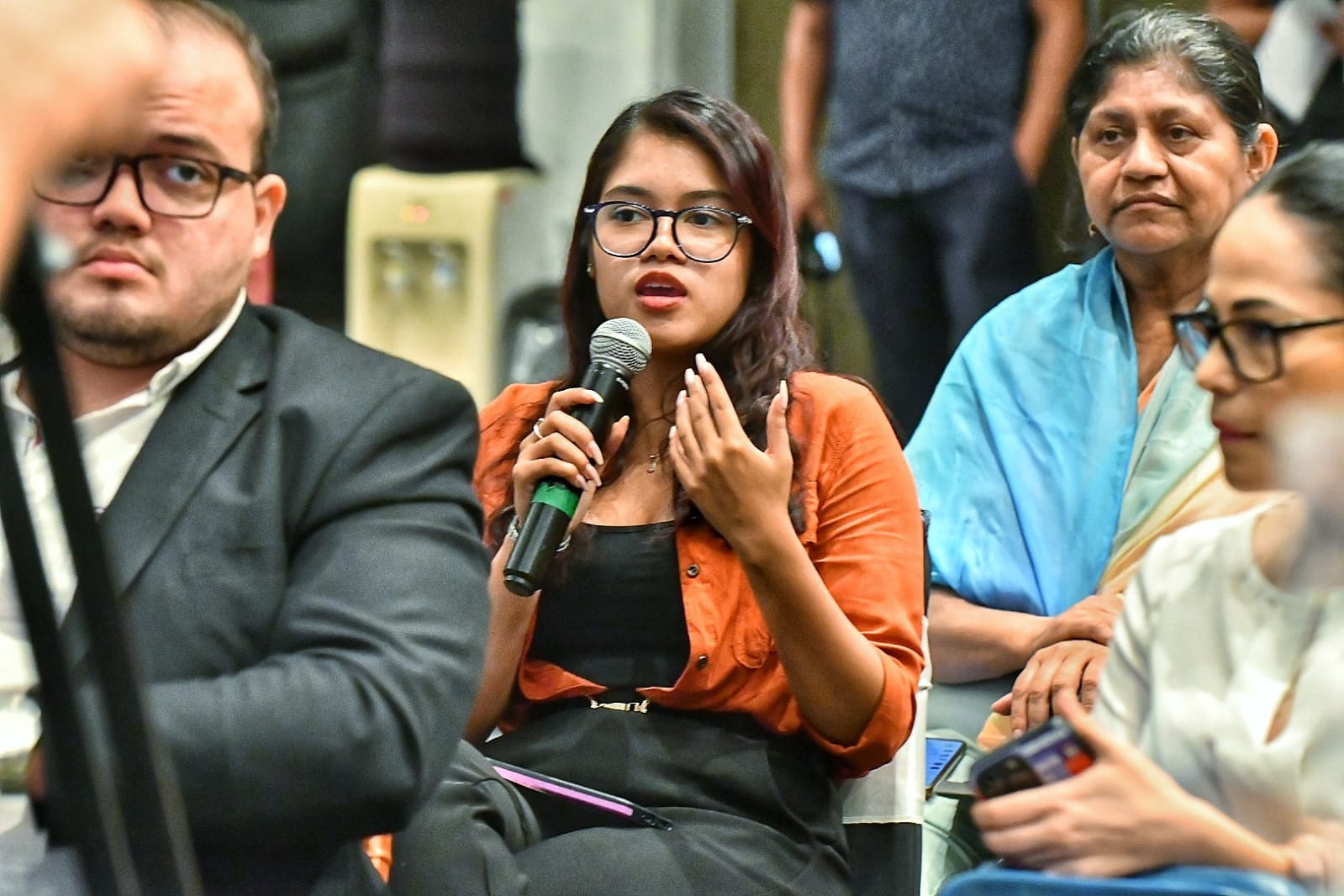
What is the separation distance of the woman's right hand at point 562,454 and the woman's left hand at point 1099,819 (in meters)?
0.63

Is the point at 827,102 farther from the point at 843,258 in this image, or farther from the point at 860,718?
the point at 860,718

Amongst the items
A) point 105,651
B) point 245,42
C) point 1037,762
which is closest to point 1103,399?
point 1037,762

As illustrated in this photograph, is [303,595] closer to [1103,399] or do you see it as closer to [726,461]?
[726,461]

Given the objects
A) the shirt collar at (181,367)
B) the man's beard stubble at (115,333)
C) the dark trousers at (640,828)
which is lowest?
the dark trousers at (640,828)

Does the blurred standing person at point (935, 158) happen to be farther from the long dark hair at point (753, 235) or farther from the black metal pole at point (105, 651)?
the black metal pole at point (105, 651)

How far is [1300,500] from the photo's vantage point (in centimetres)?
150

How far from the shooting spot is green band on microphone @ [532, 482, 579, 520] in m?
1.86

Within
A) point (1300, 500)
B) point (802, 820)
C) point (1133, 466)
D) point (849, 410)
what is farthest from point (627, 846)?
point (1133, 466)

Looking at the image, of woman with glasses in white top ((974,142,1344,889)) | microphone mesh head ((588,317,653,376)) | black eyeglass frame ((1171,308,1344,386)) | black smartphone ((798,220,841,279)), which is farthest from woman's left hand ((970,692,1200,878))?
black smartphone ((798,220,841,279))

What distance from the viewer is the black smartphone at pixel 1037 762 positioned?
4.72 ft

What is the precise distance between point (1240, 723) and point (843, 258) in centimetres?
241

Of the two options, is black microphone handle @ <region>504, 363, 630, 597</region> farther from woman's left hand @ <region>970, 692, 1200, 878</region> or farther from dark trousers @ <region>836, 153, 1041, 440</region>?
dark trousers @ <region>836, 153, 1041, 440</region>

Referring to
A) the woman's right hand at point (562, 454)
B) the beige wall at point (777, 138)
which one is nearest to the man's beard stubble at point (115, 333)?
the woman's right hand at point (562, 454)

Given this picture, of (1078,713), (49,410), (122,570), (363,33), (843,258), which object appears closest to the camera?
(49,410)
